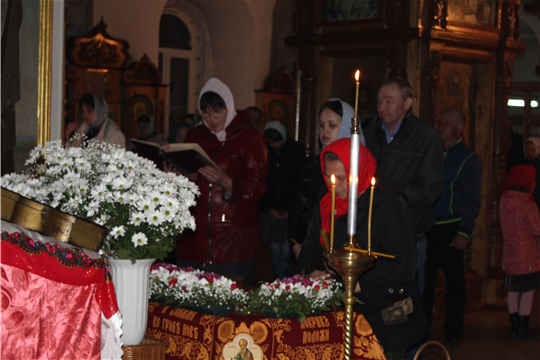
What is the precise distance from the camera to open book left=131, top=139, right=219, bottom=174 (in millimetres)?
3484

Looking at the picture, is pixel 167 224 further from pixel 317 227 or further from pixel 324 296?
pixel 317 227

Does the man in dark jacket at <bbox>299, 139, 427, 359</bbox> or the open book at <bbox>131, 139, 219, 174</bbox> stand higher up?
the open book at <bbox>131, 139, 219, 174</bbox>

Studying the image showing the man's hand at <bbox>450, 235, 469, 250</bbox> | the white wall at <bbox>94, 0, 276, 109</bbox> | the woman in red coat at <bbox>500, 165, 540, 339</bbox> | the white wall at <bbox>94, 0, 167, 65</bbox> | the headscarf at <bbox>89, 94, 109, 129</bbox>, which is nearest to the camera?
the man's hand at <bbox>450, 235, 469, 250</bbox>

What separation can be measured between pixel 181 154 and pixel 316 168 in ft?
2.49

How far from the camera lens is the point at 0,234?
1.79 metres

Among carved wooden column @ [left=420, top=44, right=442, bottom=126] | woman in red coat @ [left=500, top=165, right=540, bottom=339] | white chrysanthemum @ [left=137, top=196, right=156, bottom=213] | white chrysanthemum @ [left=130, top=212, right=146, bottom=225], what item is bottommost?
woman in red coat @ [left=500, top=165, right=540, bottom=339]

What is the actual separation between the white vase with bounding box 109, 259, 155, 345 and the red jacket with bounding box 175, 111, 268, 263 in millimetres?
1555

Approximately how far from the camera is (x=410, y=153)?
158 inches

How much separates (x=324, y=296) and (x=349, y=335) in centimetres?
86

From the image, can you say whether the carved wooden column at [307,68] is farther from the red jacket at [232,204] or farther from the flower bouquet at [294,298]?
the flower bouquet at [294,298]

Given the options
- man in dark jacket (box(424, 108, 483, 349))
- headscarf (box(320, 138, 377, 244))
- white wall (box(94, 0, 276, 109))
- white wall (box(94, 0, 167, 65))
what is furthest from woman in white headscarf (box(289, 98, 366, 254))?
white wall (box(94, 0, 276, 109))

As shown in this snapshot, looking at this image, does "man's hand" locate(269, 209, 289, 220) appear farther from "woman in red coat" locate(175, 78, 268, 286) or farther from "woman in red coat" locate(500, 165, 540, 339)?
"woman in red coat" locate(175, 78, 268, 286)

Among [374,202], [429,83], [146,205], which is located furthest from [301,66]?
[146,205]

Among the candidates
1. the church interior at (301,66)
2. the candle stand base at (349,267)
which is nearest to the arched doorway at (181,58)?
the church interior at (301,66)
